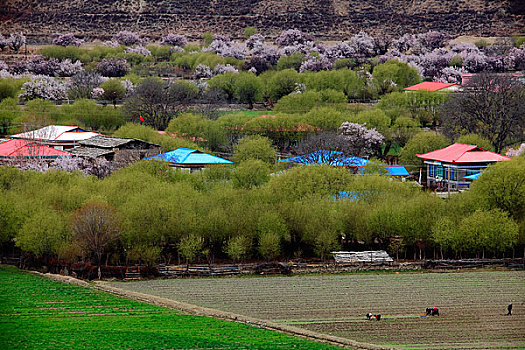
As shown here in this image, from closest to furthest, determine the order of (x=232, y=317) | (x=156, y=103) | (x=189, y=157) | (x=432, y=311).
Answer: (x=232, y=317) < (x=432, y=311) < (x=189, y=157) < (x=156, y=103)

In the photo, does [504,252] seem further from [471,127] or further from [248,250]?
[471,127]

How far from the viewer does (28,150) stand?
208 feet

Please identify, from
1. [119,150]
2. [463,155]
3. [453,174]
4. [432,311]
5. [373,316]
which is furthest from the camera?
[119,150]

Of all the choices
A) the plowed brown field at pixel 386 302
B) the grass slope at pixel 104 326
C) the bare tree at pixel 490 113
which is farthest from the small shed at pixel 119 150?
the grass slope at pixel 104 326

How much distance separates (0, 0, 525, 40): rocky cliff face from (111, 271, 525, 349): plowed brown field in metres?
111

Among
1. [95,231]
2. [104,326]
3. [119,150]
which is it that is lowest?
[104,326]

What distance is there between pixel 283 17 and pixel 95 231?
128 metres

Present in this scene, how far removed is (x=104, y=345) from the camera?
1128 inches

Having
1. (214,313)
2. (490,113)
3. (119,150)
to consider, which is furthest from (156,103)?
(214,313)

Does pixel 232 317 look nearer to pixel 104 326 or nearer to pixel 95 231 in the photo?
pixel 104 326

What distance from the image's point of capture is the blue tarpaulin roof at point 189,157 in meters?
62.3

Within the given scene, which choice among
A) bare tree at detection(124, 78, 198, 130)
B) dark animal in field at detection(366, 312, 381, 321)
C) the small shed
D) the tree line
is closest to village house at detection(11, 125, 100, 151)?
the small shed

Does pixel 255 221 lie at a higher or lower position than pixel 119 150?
lower

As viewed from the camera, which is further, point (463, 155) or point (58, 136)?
point (58, 136)
